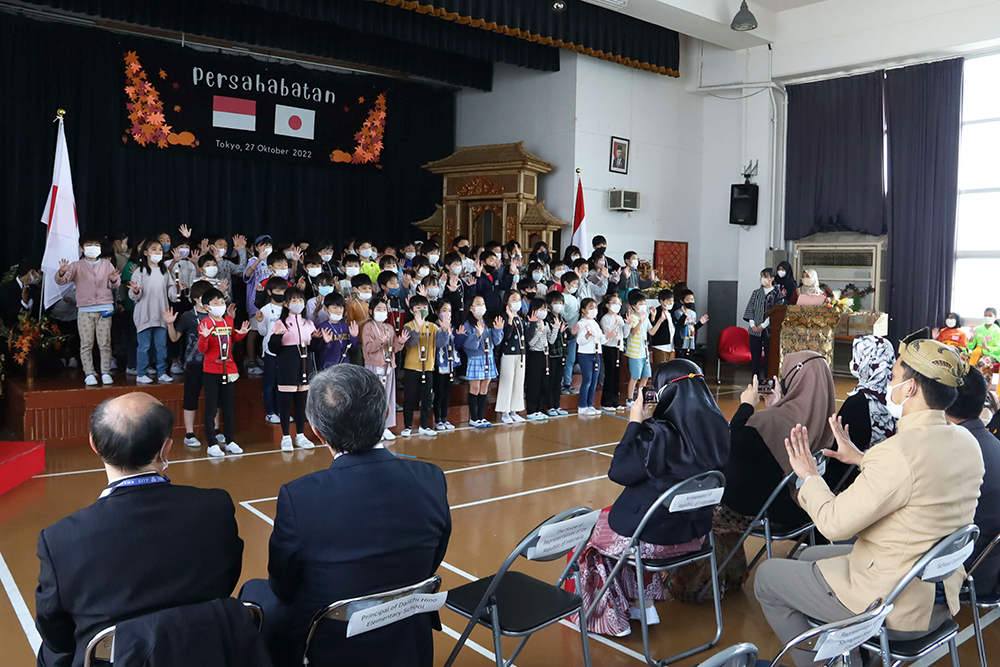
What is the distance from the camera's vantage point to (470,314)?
7.99 metres

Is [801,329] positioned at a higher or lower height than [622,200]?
lower

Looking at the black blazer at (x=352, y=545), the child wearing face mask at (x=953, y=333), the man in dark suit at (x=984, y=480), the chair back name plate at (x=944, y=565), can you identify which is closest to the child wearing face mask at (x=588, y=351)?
the child wearing face mask at (x=953, y=333)

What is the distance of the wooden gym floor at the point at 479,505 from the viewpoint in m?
3.39

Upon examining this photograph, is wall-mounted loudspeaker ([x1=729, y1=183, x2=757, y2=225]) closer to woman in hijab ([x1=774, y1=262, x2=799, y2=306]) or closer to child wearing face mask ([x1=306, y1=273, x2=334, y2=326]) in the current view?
woman in hijab ([x1=774, y1=262, x2=799, y2=306])

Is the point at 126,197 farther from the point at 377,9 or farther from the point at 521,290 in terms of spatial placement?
the point at 521,290

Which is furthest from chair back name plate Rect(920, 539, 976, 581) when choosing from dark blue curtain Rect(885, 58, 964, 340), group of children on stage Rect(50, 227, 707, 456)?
dark blue curtain Rect(885, 58, 964, 340)

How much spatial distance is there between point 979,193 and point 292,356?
10019 mm

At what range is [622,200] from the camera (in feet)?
39.7

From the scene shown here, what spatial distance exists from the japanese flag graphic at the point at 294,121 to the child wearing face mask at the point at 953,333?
30.8ft

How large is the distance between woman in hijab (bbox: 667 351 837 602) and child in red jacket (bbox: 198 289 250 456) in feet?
Answer: 13.2

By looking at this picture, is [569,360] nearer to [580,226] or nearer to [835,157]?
[580,226]

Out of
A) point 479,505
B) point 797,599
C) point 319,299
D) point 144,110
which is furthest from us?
point 144,110

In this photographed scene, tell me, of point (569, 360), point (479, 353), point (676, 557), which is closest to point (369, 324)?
point (479, 353)

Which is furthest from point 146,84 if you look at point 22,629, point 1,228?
point 22,629
